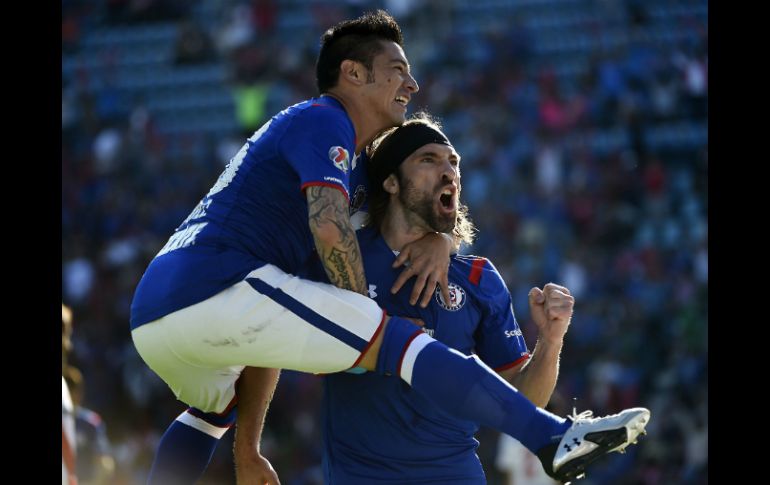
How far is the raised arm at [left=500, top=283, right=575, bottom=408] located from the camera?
17.2 feet

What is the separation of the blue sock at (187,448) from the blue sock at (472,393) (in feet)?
4.16

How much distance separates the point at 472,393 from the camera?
4395mm

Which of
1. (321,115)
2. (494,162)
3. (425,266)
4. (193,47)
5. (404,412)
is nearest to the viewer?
(321,115)

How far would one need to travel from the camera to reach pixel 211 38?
19.5 meters

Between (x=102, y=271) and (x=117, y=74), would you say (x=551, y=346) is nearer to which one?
(x=102, y=271)

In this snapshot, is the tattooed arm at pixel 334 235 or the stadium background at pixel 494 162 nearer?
the tattooed arm at pixel 334 235

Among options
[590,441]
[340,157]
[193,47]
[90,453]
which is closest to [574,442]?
[590,441]

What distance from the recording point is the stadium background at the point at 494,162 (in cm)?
1352

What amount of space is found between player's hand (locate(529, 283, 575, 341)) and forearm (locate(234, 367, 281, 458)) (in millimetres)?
1249

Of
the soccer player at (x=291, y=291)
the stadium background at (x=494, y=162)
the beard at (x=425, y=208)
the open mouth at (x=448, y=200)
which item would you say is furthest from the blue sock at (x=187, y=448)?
the stadium background at (x=494, y=162)

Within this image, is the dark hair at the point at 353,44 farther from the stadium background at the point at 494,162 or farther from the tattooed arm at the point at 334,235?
the stadium background at the point at 494,162

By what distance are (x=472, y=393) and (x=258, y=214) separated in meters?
1.18

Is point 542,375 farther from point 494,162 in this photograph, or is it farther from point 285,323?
point 494,162
